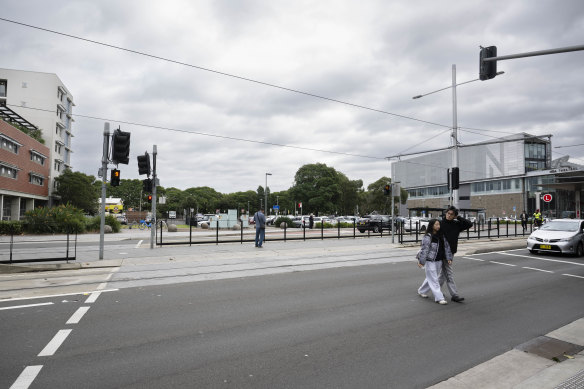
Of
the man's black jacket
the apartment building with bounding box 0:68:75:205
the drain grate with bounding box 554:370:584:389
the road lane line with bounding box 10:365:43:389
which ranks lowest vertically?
the road lane line with bounding box 10:365:43:389

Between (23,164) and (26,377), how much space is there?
4974cm

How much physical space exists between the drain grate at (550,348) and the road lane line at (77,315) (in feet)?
20.1

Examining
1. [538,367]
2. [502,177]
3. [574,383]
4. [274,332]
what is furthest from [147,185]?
[502,177]

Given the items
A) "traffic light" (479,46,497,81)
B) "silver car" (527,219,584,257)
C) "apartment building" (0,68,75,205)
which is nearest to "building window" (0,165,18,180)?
"apartment building" (0,68,75,205)

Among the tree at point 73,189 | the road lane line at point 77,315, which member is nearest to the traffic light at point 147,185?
the road lane line at point 77,315

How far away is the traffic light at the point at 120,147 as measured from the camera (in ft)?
41.4

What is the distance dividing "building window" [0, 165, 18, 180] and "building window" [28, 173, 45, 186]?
4.60 metres

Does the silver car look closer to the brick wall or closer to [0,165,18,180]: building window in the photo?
the brick wall

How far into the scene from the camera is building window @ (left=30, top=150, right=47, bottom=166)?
4638 centimetres

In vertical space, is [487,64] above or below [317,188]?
below

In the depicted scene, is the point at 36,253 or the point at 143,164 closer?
the point at 36,253

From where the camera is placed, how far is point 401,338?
A: 4.87 metres

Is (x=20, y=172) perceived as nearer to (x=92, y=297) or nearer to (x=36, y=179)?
(x=36, y=179)

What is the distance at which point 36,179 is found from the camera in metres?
48.4
